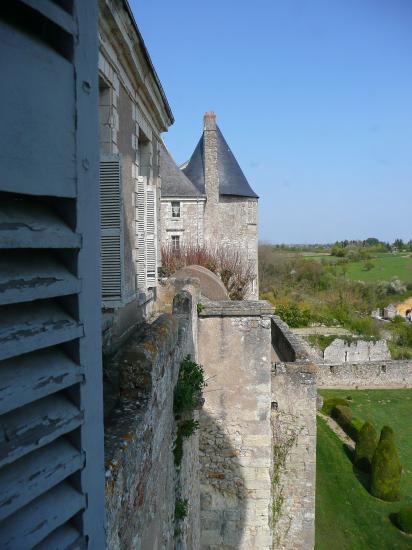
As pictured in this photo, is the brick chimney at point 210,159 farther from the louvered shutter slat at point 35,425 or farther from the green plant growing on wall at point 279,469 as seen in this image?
the louvered shutter slat at point 35,425

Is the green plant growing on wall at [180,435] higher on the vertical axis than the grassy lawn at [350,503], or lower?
higher

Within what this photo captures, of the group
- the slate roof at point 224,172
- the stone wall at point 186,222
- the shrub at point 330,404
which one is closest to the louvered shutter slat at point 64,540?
the stone wall at point 186,222

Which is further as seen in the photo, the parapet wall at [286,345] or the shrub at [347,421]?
the shrub at [347,421]

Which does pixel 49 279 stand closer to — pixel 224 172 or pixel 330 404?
pixel 330 404

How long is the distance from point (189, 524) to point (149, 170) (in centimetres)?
464

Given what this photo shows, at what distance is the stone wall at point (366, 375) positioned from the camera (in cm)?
2612

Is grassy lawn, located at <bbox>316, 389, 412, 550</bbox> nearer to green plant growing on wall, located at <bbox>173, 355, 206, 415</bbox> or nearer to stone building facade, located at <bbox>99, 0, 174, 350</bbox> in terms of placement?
green plant growing on wall, located at <bbox>173, 355, 206, 415</bbox>

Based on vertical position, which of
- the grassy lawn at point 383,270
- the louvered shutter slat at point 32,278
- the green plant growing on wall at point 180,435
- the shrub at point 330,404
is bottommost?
the shrub at point 330,404

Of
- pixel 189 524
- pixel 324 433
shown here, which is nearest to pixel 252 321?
pixel 189 524

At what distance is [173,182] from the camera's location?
21.5 m

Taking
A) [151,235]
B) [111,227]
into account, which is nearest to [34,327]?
[111,227]

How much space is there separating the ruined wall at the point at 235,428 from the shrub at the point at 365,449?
329 inches

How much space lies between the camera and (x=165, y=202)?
69.7ft

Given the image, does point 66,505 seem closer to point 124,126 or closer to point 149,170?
point 124,126
